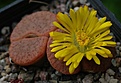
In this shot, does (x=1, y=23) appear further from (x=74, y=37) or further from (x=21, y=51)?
(x=74, y=37)

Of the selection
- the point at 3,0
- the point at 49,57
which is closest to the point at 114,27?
the point at 49,57

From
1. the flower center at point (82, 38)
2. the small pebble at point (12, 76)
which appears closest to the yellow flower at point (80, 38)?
the flower center at point (82, 38)

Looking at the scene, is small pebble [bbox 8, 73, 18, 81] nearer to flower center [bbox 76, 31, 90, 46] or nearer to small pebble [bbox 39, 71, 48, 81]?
small pebble [bbox 39, 71, 48, 81]

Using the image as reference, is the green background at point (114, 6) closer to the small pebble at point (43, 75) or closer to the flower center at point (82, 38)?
the flower center at point (82, 38)

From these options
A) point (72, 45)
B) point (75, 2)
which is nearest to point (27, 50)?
point (72, 45)

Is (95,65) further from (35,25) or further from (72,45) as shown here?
(35,25)

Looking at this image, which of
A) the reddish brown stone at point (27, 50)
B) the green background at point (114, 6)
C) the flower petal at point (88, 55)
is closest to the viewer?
the flower petal at point (88, 55)
